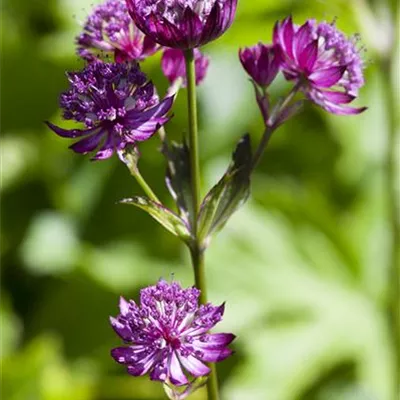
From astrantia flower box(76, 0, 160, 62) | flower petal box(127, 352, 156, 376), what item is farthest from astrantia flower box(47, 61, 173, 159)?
flower petal box(127, 352, 156, 376)

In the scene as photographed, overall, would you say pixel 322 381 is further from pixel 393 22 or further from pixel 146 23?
pixel 146 23

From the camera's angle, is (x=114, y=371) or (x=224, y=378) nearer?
(x=224, y=378)

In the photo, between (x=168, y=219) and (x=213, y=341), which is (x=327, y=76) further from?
(x=213, y=341)

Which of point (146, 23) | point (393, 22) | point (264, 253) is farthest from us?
point (264, 253)

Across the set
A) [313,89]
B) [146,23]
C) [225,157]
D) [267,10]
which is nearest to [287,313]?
[225,157]

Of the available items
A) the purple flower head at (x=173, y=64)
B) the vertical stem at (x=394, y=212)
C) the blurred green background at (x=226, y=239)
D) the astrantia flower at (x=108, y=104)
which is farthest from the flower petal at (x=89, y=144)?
the vertical stem at (x=394, y=212)

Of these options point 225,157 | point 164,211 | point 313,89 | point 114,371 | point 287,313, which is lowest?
point 114,371

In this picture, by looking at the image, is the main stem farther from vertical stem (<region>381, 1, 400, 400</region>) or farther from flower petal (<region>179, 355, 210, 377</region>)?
vertical stem (<region>381, 1, 400, 400</region>)

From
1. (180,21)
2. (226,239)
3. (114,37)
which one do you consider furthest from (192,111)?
(226,239)
